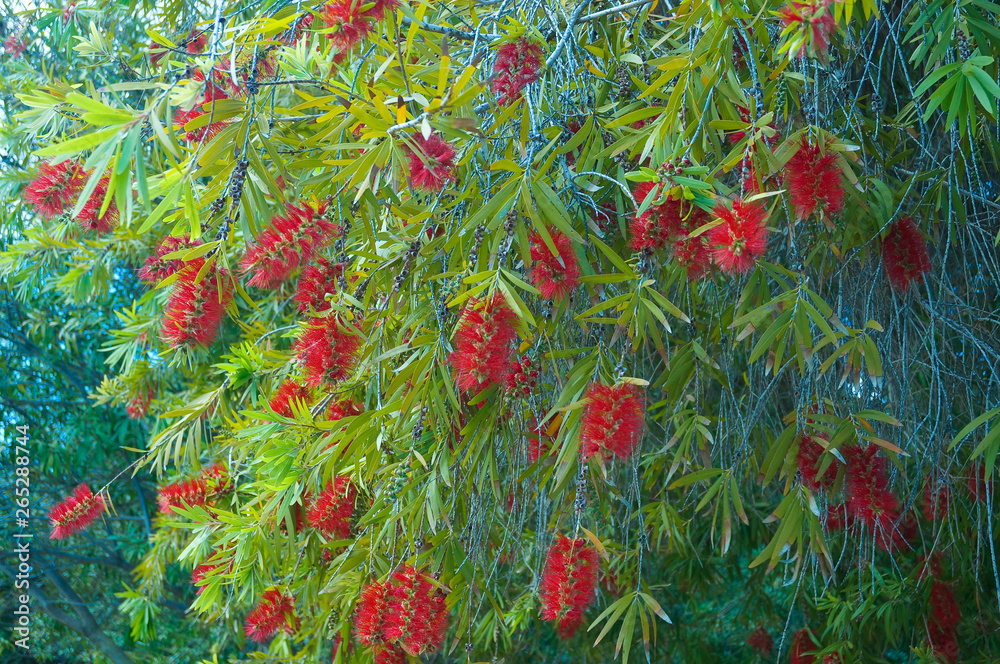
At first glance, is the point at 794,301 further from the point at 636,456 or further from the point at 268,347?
the point at 268,347

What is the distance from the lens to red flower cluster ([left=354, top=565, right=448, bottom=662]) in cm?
106

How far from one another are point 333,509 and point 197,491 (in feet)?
1.56

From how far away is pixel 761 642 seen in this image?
7.69 ft

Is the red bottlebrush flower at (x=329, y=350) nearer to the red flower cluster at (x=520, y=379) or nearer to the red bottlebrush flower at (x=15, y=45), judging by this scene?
the red flower cluster at (x=520, y=379)

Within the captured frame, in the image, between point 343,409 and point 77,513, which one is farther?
point 77,513

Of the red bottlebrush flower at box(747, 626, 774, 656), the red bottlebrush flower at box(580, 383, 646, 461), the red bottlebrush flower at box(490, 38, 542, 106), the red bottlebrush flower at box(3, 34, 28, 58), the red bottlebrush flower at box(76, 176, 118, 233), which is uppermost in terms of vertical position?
the red bottlebrush flower at box(490, 38, 542, 106)

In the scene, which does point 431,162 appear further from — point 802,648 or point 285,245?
point 802,648

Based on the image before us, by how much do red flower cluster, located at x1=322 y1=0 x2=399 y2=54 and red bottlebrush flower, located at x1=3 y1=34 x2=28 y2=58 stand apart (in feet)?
8.71

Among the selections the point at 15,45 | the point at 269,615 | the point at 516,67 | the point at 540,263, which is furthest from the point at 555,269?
the point at 15,45

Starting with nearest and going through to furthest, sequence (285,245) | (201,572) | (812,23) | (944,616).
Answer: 1. (812,23)
2. (285,245)
3. (201,572)
4. (944,616)

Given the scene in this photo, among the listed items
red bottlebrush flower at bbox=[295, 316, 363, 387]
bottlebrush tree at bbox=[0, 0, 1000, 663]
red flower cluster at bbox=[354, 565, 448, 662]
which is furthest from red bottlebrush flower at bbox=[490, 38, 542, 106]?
red flower cluster at bbox=[354, 565, 448, 662]

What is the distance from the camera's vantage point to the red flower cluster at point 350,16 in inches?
35.3

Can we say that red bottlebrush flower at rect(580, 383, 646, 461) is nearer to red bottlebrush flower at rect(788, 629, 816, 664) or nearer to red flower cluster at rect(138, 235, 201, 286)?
red flower cluster at rect(138, 235, 201, 286)

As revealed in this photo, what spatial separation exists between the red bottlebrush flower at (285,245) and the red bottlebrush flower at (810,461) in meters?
0.76
